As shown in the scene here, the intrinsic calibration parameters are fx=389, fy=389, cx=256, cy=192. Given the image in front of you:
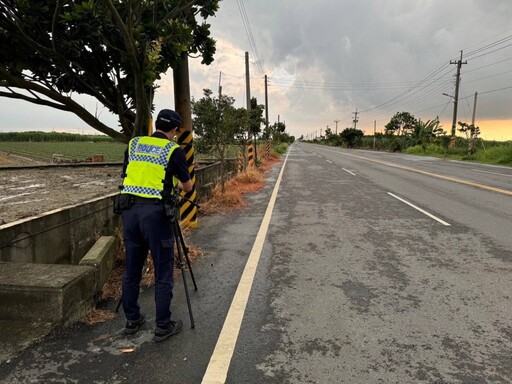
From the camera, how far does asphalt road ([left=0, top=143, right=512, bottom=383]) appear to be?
2898mm

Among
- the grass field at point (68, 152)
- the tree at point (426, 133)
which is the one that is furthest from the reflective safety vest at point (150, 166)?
the tree at point (426, 133)

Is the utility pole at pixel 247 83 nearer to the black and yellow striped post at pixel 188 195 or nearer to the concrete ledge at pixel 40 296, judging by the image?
the black and yellow striped post at pixel 188 195

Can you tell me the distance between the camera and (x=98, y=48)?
5750 mm

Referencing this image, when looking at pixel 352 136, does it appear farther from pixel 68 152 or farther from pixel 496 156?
pixel 68 152

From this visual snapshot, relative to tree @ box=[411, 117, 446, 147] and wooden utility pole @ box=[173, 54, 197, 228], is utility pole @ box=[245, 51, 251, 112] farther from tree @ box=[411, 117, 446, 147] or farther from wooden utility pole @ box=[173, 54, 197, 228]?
tree @ box=[411, 117, 446, 147]

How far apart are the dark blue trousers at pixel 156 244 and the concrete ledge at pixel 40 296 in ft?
1.71

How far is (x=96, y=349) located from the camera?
320 cm

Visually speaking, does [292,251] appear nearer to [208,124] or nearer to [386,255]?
[386,255]

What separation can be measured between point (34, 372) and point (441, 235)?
21.0 ft

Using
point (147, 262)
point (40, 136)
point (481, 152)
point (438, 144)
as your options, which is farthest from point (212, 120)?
point (40, 136)

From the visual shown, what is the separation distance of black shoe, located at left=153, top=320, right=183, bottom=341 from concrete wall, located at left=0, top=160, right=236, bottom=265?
1930 millimetres

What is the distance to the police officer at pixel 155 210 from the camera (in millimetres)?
3381

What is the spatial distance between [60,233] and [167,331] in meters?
2.17

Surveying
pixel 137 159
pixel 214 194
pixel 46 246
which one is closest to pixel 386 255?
pixel 137 159
